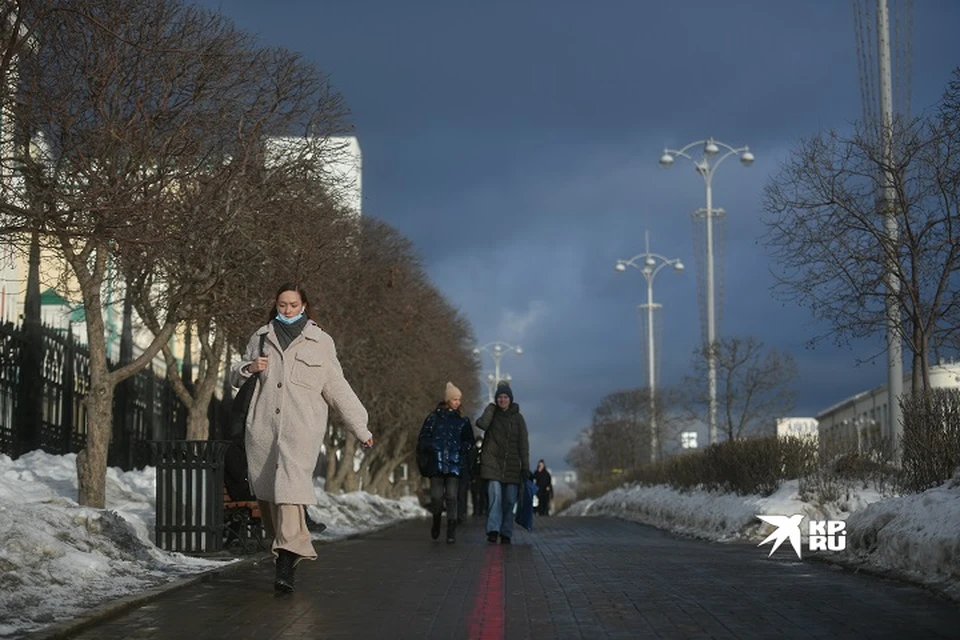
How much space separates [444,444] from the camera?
2025 cm

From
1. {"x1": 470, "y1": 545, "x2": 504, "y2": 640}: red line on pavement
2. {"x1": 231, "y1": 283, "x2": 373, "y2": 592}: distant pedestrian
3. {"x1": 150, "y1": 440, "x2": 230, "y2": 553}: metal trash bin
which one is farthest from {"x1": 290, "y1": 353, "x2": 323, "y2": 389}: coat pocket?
{"x1": 150, "y1": 440, "x2": 230, "y2": 553}: metal trash bin

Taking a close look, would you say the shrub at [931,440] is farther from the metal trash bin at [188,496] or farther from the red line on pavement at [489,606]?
the metal trash bin at [188,496]

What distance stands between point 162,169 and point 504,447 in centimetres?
684

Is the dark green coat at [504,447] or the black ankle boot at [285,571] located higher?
the dark green coat at [504,447]

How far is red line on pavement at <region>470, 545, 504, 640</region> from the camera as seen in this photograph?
9.15 m

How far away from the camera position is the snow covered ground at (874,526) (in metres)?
11.8

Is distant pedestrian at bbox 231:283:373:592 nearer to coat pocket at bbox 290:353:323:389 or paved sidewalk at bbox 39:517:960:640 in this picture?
→ coat pocket at bbox 290:353:323:389

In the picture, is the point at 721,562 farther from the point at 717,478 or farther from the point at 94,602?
the point at 717,478

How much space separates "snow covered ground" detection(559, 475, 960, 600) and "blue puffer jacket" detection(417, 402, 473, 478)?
13.9 ft

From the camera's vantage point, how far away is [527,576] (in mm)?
13625

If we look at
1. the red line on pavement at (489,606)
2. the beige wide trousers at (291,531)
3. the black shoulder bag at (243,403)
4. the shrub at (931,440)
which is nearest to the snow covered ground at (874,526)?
the shrub at (931,440)

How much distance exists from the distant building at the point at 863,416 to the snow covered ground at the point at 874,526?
106 centimetres

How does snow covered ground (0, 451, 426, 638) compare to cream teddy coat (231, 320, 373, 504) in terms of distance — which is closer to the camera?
snow covered ground (0, 451, 426, 638)

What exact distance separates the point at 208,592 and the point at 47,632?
3.21m
